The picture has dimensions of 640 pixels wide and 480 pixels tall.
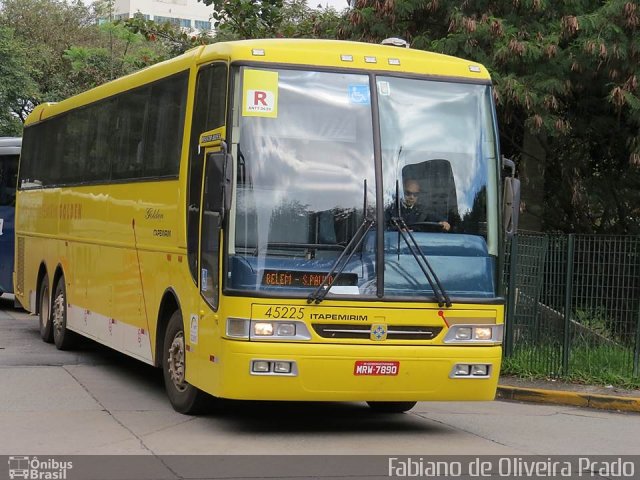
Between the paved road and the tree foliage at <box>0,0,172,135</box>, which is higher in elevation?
the tree foliage at <box>0,0,172,135</box>

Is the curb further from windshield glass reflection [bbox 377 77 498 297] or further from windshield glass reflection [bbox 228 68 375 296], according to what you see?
windshield glass reflection [bbox 228 68 375 296]

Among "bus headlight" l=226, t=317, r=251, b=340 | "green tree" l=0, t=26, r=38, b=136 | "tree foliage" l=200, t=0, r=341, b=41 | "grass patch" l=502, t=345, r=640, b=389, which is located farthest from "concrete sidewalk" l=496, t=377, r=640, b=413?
"green tree" l=0, t=26, r=38, b=136

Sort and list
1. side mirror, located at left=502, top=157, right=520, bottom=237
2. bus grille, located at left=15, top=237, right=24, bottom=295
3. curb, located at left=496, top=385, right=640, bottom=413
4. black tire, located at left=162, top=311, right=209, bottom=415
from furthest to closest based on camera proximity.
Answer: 1. bus grille, located at left=15, top=237, right=24, bottom=295
2. curb, located at left=496, top=385, right=640, bottom=413
3. black tire, located at left=162, top=311, right=209, bottom=415
4. side mirror, located at left=502, top=157, right=520, bottom=237

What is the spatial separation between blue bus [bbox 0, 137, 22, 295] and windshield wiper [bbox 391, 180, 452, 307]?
14325 mm

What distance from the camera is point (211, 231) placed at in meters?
9.62

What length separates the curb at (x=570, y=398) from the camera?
1285cm

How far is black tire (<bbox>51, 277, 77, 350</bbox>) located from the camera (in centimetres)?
1577

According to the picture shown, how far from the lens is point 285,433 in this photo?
389 inches

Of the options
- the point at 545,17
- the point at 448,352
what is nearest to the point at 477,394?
the point at 448,352

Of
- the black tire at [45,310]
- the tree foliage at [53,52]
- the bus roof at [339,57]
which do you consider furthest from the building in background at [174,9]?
the bus roof at [339,57]
